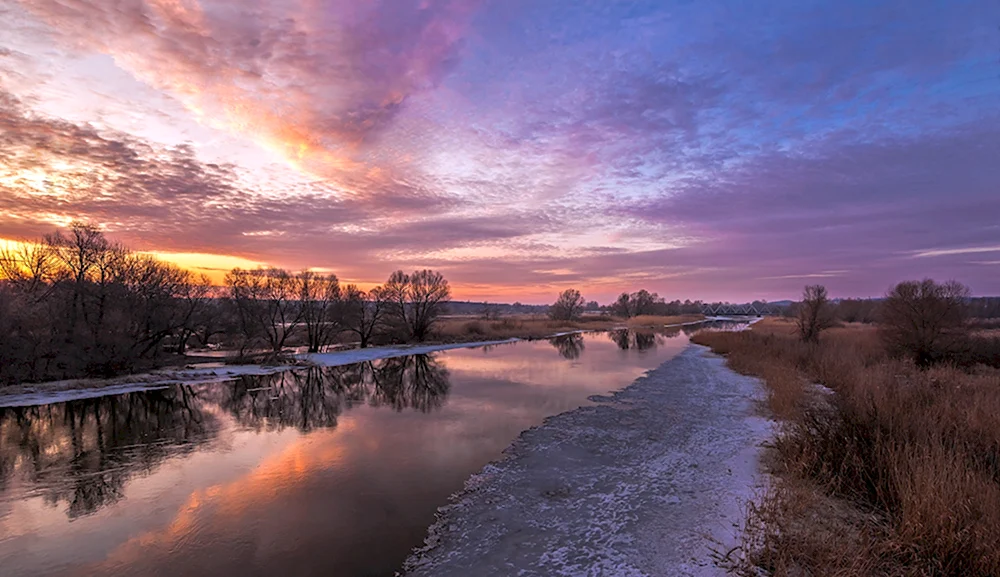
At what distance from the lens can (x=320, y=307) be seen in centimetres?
4031

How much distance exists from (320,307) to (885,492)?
136 ft

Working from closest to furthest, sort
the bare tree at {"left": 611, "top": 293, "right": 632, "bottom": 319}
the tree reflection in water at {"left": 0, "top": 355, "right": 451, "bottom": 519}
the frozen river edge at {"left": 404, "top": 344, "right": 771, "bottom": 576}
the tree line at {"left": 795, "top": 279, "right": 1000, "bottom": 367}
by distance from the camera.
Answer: the frozen river edge at {"left": 404, "top": 344, "right": 771, "bottom": 576} → the tree reflection in water at {"left": 0, "top": 355, "right": 451, "bottom": 519} → the tree line at {"left": 795, "top": 279, "right": 1000, "bottom": 367} → the bare tree at {"left": 611, "top": 293, "right": 632, "bottom": 319}

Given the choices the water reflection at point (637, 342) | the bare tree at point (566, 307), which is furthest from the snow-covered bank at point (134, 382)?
the bare tree at point (566, 307)

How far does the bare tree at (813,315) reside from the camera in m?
31.7

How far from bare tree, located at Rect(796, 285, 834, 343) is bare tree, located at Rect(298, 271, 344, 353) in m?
40.8

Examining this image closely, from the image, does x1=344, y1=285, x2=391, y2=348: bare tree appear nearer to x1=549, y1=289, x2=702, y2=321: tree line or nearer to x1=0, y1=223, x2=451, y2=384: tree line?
x1=0, y1=223, x2=451, y2=384: tree line

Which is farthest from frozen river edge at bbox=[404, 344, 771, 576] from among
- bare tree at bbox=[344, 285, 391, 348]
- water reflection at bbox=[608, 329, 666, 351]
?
bare tree at bbox=[344, 285, 391, 348]

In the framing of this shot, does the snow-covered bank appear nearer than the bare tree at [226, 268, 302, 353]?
Yes

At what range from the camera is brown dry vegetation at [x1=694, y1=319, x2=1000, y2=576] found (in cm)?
447

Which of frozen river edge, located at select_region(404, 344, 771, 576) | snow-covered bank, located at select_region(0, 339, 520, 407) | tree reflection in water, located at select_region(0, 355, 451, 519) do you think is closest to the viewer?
frozen river edge, located at select_region(404, 344, 771, 576)

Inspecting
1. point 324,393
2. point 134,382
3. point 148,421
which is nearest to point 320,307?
point 134,382

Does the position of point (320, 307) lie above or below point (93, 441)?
above

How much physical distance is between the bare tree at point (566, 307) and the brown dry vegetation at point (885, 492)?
276ft

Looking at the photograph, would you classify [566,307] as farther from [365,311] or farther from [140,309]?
[140,309]
